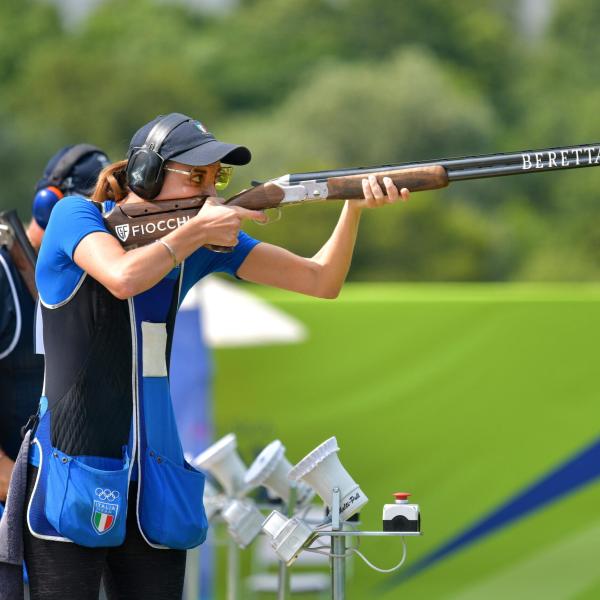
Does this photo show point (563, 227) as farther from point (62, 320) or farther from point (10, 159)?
point (62, 320)

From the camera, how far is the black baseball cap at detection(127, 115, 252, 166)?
388cm

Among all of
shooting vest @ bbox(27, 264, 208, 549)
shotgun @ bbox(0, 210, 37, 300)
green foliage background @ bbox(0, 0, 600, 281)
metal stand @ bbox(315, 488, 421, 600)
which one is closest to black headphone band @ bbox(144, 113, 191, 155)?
shooting vest @ bbox(27, 264, 208, 549)

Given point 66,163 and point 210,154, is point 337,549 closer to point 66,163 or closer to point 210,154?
point 210,154

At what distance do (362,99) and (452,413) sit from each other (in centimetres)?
5973

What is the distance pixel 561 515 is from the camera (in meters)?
9.09

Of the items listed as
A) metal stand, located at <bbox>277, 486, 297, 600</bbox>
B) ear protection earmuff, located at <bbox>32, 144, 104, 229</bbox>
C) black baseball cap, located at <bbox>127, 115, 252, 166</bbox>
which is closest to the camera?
black baseball cap, located at <bbox>127, 115, 252, 166</bbox>

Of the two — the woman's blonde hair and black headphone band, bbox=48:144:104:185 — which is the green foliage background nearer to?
black headphone band, bbox=48:144:104:185

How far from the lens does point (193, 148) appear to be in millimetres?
3922

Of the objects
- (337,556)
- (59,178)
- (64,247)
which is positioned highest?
(59,178)

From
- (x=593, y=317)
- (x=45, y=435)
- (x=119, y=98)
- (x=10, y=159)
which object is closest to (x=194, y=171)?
(x=45, y=435)

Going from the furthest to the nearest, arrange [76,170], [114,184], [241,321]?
1. [241,321]
2. [76,170]
3. [114,184]

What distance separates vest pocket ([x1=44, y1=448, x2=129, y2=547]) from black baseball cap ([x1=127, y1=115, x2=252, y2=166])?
0.86m

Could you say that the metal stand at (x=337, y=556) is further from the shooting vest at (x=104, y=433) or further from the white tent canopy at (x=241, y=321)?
the white tent canopy at (x=241, y=321)

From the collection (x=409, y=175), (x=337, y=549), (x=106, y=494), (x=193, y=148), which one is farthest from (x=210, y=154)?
(x=337, y=549)
